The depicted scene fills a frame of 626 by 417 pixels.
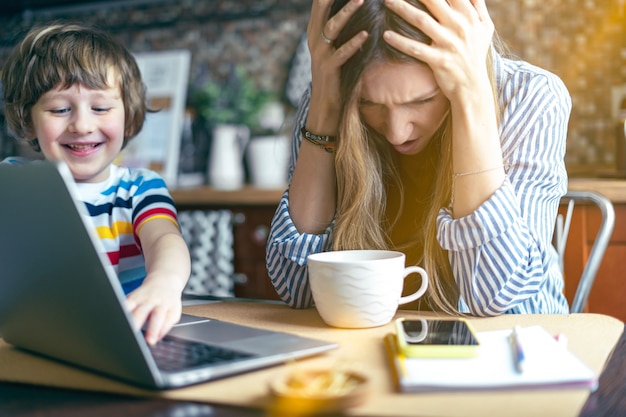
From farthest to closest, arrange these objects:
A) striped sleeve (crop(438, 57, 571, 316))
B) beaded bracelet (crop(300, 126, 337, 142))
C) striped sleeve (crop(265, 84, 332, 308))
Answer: beaded bracelet (crop(300, 126, 337, 142)) → striped sleeve (crop(265, 84, 332, 308)) → striped sleeve (crop(438, 57, 571, 316))

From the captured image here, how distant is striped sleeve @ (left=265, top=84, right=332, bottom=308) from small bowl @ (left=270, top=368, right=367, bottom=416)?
1.52 feet

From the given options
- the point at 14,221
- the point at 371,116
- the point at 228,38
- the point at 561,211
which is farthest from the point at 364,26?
the point at 228,38

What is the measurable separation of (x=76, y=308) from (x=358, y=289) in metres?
0.32

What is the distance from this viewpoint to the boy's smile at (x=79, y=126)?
1.16 m

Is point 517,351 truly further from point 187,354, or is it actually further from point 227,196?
point 227,196

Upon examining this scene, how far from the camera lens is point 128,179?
1.26 meters

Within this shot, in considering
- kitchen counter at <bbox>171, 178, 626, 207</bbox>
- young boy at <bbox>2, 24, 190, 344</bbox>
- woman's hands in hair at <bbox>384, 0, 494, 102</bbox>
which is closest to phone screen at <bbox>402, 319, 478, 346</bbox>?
woman's hands in hair at <bbox>384, 0, 494, 102</bbox>

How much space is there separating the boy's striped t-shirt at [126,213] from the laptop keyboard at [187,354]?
16.9 inches

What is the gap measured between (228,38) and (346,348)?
251cm

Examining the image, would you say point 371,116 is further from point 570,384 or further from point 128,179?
point 570,384

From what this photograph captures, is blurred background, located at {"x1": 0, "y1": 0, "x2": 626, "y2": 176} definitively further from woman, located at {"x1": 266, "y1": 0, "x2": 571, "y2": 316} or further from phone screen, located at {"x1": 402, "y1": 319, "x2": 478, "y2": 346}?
phone screen, located at {"x1": 402, "y1": 319, "x2": 478, "y2": 346}

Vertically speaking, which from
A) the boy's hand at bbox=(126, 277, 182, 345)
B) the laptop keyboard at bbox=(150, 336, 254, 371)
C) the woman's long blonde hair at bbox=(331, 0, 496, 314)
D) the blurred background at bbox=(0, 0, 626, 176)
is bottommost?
the laptop keyboard at bbox=(150, 336, 254, 371)

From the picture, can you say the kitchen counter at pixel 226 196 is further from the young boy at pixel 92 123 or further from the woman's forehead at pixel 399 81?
the woman's forehead at pixel 399 81

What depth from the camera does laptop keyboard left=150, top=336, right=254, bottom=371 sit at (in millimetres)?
642
